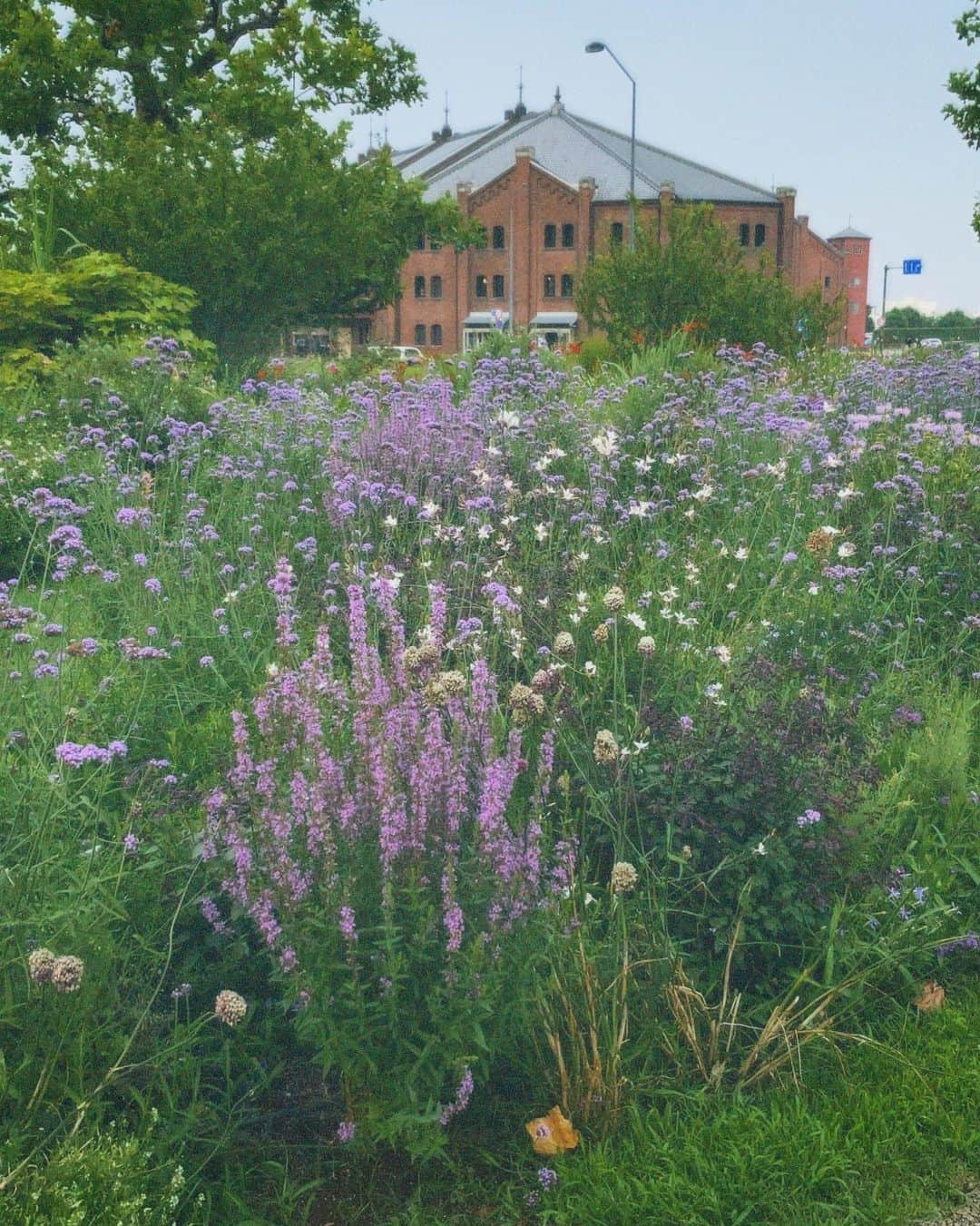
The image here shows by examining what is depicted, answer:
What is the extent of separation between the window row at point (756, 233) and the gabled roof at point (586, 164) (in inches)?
47.4

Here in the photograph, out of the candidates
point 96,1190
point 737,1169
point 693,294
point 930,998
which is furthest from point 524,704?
point 693,294

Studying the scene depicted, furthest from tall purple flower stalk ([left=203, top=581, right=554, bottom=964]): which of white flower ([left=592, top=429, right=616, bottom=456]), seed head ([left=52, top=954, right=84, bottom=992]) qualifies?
white flower ([left=592, top=429, right=616, bottom=456])

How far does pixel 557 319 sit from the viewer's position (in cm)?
6241

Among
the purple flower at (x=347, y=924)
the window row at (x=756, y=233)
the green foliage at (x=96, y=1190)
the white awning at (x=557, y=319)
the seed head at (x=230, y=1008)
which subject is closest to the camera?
the green foliage at (x=96, y=1190)

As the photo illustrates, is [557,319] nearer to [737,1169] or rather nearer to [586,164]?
[586,164]

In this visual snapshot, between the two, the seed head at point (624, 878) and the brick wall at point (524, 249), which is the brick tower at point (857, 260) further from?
the seed head at point (624, 878)

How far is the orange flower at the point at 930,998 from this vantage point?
3766 millimetres

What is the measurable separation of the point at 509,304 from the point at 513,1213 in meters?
63.7

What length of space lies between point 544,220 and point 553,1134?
63.5m

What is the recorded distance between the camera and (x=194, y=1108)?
9.84ft

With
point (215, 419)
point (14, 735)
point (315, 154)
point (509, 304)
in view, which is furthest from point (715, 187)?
A: point (14, 735)

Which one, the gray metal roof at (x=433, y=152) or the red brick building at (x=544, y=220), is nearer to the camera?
the red brick building at (x=544, y=220)

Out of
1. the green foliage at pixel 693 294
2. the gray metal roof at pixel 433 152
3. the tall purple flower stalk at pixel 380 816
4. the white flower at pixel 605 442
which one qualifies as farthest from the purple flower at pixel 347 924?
the gray metal roof at pixel 433 152

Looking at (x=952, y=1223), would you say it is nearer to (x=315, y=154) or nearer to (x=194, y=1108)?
(x=194, y=1108)
